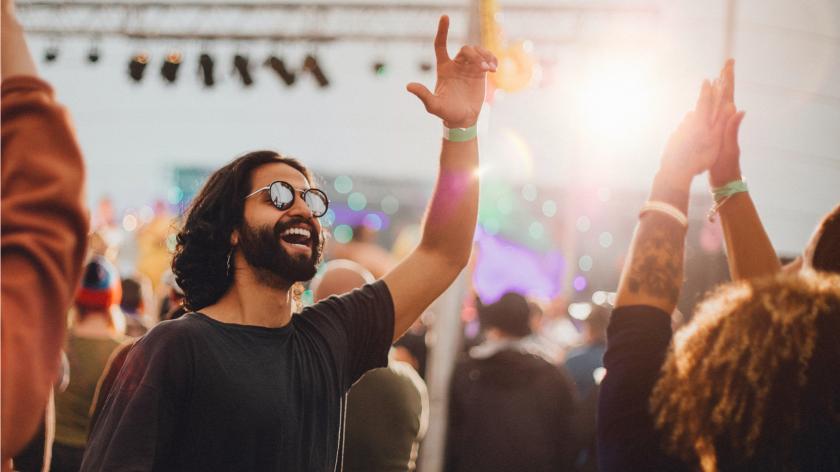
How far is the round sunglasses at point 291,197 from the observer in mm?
2350

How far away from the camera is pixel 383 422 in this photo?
316 cm

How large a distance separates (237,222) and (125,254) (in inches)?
329

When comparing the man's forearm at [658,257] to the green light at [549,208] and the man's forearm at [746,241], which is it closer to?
the man's forearm at [746,241]

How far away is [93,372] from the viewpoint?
4.00m

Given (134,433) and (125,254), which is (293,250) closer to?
(134,433)

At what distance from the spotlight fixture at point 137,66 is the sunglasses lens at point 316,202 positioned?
12.4 m

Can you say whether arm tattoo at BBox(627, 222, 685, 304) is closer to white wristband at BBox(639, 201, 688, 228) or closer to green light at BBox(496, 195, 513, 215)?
white wristband at BBox(639, 201, 688, 228)

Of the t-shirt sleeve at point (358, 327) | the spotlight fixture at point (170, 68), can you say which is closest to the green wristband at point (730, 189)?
the t-shirt sleeve at point (358, 327)

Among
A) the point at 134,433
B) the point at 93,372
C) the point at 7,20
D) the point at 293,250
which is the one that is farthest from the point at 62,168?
the point at 93,372

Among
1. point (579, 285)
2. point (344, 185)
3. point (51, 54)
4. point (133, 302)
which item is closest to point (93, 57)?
point (51, 54)

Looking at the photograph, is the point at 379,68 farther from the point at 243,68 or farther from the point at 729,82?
the point at 729,82

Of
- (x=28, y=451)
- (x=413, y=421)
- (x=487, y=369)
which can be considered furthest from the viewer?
(x=487, y=369)

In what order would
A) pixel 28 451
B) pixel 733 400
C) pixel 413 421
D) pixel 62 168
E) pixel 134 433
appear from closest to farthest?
pixel 62 168
pixel 733 400
pixel 134 433
pixel 28 451
pixel 413 421

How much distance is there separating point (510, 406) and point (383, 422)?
160 centimetres
